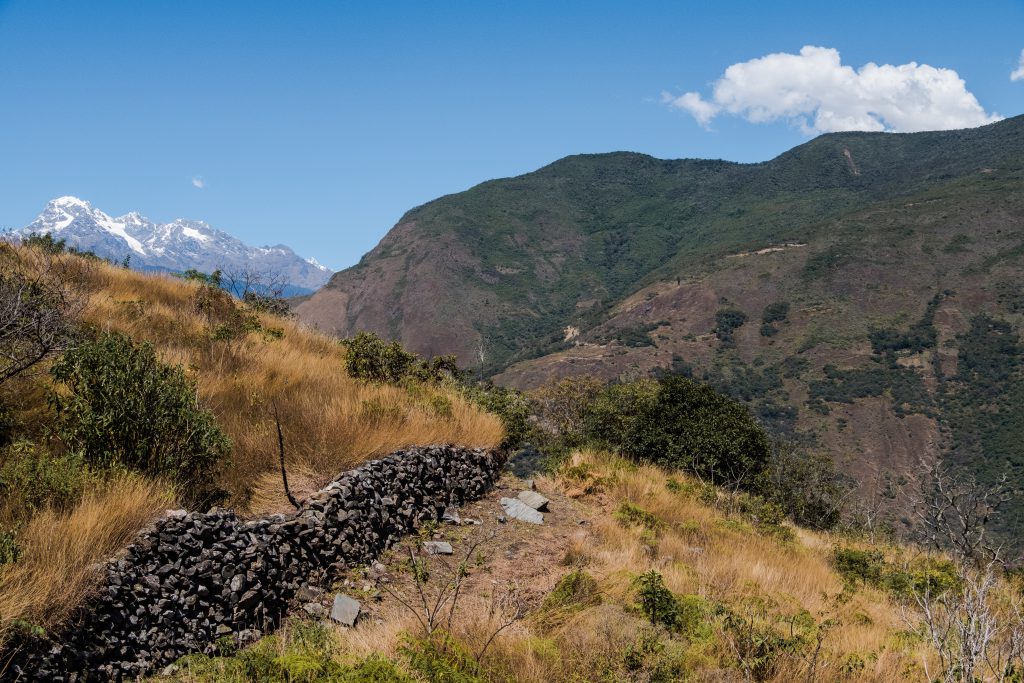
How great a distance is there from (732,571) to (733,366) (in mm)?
111099

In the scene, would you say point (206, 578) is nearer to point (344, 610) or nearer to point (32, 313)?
point (344, 610)

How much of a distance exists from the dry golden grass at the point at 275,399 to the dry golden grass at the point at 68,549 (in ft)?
5.43

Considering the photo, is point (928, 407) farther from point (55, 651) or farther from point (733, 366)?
point (55, 651)

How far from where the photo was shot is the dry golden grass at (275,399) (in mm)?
7375

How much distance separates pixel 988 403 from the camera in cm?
8406

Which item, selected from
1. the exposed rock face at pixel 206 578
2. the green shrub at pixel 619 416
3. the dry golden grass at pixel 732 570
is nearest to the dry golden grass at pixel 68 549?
the exposed rock face at pixel 206 578

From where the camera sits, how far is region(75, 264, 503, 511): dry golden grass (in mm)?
7375

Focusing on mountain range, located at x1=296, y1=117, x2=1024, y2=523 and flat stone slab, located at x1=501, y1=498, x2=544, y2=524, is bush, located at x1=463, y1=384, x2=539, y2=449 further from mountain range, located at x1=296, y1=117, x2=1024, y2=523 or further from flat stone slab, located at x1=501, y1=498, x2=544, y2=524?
mountain range, located at x1=296, y1=117, x2=1024, y2=523

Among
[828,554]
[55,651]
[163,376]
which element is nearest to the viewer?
[55,651]

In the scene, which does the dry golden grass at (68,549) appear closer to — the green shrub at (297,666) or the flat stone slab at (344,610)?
the green shrub at (297,666)

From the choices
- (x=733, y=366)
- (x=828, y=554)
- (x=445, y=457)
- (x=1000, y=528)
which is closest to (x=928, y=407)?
(x=733, y=366)

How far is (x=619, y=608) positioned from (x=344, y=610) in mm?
2771

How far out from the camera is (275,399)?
8430 mm

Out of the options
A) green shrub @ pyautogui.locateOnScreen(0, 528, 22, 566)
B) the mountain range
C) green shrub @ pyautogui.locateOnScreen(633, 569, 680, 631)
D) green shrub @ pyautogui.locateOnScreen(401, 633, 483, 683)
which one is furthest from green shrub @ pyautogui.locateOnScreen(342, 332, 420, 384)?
the mountain range
